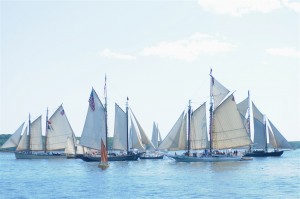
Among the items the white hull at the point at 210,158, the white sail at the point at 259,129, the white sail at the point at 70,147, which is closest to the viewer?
the white hull at the point at 210,158

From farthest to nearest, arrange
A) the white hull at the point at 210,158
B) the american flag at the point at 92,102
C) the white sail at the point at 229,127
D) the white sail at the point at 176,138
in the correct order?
the american flag at the point at 92,102
the white sail at the point at 176,138
the white hull at the point at 210,158
the white sail at the point at 229,127

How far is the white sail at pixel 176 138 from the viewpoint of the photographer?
102 meters

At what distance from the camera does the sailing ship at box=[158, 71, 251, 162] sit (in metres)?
98.2

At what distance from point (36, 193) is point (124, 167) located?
114 ft

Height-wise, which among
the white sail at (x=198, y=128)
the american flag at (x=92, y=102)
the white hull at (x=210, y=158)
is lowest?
A: the white hull at (x=210, y=158)

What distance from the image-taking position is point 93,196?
2247 inches

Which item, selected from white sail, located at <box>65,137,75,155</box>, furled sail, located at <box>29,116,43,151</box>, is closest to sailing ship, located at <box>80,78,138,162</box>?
white sail, located at <box>65,137,75,155</box>

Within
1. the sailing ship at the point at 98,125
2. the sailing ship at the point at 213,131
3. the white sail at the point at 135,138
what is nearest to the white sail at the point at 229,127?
the sailing ship at the point at 213,131

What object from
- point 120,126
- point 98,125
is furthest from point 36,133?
point 120,126

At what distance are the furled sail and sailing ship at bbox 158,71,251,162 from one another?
117 ft

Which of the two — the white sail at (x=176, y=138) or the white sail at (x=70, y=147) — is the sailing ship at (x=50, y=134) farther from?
the white sail at (x=176, y=138)

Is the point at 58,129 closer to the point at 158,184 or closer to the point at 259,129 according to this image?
the point at 259,129

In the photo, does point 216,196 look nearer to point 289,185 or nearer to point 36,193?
point 289,185

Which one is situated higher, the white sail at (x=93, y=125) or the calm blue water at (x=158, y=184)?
the white sail at (x=93, y=125)
